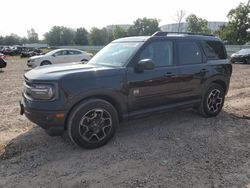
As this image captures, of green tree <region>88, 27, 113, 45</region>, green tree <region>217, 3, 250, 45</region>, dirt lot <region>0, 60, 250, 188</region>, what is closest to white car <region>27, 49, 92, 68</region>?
dirt lot <region>0, 60, 250, 188</region>

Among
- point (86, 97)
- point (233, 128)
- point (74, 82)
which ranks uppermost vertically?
point (74, 82)

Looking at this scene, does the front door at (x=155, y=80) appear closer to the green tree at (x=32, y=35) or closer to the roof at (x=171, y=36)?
the roof at (x=171, y=36)

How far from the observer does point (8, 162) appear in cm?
379

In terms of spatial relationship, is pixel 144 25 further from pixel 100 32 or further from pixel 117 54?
pixel 117 54

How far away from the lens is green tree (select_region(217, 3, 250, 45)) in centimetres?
4359

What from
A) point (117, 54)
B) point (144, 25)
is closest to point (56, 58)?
point (117, 54)

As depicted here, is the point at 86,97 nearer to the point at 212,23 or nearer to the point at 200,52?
the point at 200,52

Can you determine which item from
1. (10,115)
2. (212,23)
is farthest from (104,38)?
(10,115)

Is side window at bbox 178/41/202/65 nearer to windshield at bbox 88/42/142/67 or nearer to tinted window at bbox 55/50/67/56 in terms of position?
windshield at bbox 88/42/142/67

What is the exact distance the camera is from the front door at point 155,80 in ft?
14.7

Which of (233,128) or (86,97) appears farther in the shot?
(233,128)

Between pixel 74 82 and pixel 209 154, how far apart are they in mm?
2426

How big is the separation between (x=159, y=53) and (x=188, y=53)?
2.61 feet

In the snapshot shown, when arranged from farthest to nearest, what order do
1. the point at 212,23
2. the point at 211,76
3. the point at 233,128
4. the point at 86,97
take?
1. the point at 212,23
2. the point at 211,76
3. the point at 233,128
4. the point at 86,97
